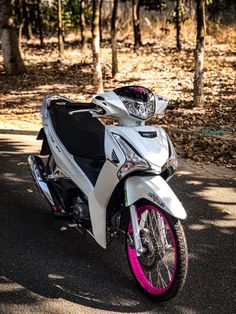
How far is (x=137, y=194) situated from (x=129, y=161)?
0.24 metres

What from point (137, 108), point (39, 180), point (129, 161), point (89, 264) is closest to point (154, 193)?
point (129, 161)

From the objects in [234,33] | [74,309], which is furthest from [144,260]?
[234,33]

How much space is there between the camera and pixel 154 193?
304 centimetres

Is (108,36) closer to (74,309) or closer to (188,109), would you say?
(188,109)

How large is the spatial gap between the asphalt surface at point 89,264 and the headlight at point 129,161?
2.90 feet

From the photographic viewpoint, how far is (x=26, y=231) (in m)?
4.24

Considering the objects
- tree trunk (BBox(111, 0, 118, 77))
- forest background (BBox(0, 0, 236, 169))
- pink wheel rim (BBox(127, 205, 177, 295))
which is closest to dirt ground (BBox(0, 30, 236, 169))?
forest background (BBox(0, 0, 236, 169))

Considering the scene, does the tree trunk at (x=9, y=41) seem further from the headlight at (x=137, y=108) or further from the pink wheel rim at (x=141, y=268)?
the pink wheel rim at (x=141, y=268)

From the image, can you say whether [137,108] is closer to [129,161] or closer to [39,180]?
[129,161]

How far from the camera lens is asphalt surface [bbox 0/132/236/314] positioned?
320 cm

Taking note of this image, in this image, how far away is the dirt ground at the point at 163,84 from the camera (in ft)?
23.5

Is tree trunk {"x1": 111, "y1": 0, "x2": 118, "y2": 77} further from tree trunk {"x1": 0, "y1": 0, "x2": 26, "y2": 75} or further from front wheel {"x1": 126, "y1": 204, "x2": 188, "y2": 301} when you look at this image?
front wheel {"x1": 126, "y1": 204, "x2": 188, "y2": 301}

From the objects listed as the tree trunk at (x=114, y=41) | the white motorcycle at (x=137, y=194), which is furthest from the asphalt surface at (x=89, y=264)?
the tree trunk at (x=114, y=41)

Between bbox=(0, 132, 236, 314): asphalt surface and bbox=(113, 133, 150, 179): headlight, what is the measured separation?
34.8 inches
